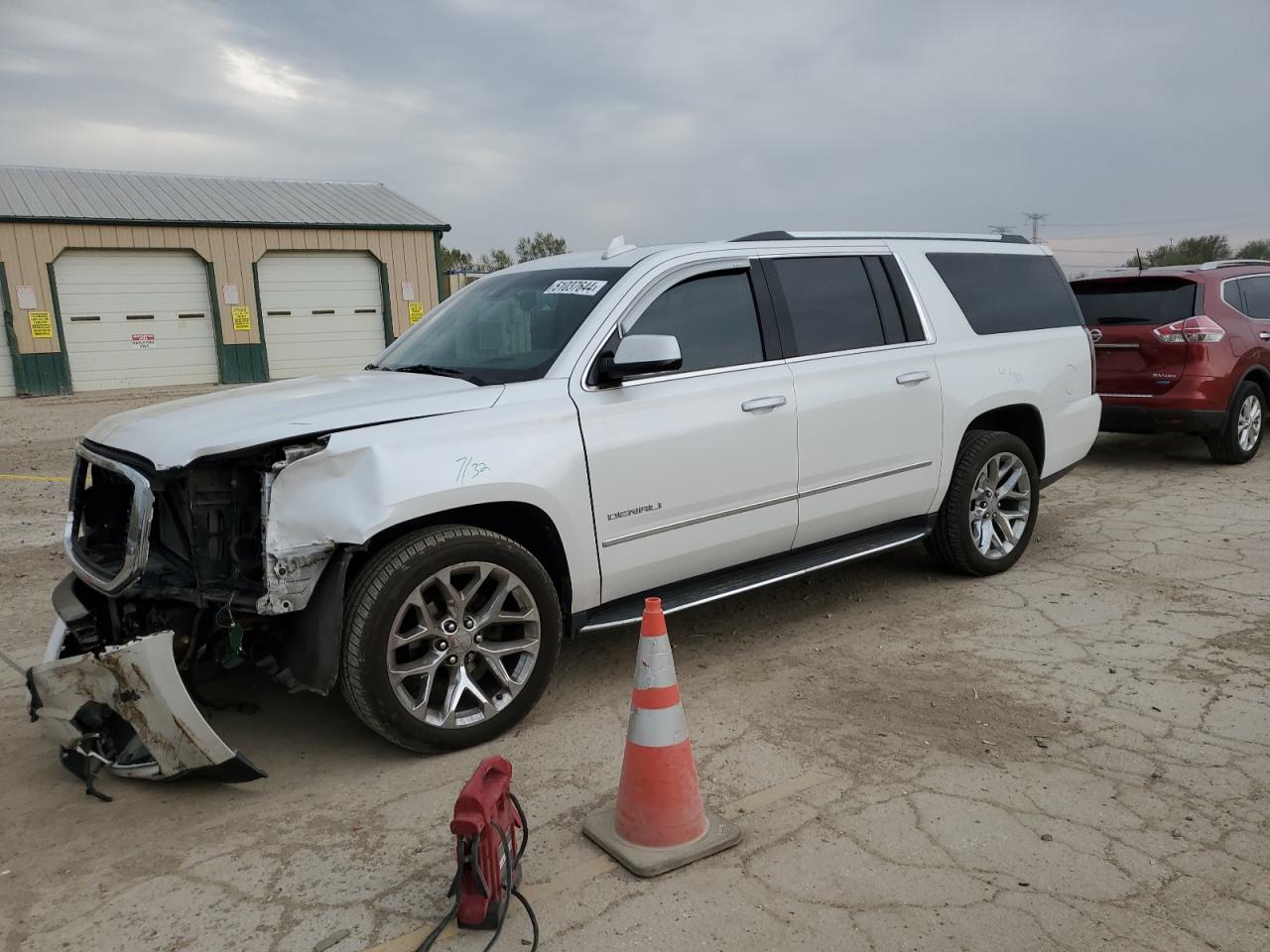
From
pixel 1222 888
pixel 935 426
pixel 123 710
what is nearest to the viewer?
pixel 1222 888

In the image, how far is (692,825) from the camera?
9.56ft

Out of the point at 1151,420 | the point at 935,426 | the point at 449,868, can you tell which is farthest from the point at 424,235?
the point at 449,868

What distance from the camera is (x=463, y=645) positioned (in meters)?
3.50

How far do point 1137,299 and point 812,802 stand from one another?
7236 mm

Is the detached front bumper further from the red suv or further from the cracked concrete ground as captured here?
the red suv

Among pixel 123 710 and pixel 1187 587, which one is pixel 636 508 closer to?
Answer: pixel 123 710

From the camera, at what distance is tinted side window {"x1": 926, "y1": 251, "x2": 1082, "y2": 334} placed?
5371mm

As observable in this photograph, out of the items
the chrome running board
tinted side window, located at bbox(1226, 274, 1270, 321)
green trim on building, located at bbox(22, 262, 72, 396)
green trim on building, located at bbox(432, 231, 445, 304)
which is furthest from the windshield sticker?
green trim on building, located at bbox(432, 231, 445, 304)

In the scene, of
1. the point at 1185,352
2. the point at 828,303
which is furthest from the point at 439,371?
the point at 1185,352

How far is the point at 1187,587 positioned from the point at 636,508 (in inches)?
135

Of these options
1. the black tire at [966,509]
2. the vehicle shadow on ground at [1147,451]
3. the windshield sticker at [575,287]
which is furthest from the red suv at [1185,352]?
the windshield sticker at [575,287]

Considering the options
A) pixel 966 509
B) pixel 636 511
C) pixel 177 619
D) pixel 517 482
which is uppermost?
pixel 517 482

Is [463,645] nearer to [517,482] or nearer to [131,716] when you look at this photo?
[517,482]

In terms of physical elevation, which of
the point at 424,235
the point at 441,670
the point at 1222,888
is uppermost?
the point at 424,235
